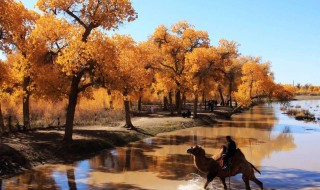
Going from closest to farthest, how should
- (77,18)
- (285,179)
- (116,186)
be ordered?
(116,186) < (285,179) < (77,18)

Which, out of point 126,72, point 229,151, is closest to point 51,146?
point 126,72

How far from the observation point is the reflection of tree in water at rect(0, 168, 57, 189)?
15633mm

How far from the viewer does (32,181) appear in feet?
54.3

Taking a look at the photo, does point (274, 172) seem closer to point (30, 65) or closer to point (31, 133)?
point (31, 133)

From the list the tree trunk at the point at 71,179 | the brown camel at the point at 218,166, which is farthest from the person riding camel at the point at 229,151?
the tree trunk at the point at 71,179

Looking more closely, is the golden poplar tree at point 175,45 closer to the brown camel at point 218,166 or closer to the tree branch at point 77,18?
the tree branch at point 77,18

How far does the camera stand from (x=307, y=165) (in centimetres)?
2105

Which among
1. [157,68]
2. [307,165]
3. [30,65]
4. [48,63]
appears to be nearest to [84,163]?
[48,63]

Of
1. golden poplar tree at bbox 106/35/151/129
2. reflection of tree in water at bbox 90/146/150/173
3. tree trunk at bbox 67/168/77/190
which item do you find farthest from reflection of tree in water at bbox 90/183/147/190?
golden poplar tree at bbox 106/35/151/129

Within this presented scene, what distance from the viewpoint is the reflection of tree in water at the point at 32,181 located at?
615 inches

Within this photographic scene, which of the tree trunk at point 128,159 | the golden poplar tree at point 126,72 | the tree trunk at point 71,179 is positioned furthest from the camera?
the golden poplar tree at point 126,72

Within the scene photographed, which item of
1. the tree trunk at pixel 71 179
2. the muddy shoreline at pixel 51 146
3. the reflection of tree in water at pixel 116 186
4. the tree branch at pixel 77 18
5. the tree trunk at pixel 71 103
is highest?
the tree branch at pixel 77 18

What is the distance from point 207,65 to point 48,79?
90.4 ft

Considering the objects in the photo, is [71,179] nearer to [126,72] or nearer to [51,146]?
[51,146]
